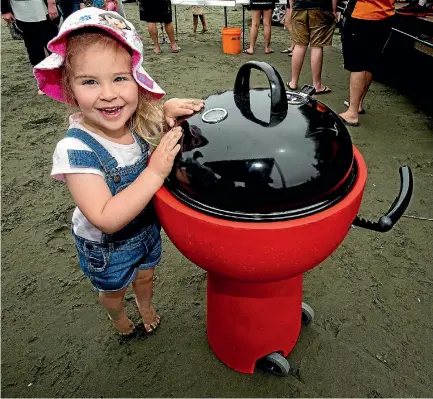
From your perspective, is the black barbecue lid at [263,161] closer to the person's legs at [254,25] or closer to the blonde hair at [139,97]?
the blonde hair at [139,97]

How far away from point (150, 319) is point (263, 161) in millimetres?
1066

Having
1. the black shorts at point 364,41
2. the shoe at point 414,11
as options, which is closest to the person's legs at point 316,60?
the black shorts at point 364,41

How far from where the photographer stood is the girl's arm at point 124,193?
3.43 ft

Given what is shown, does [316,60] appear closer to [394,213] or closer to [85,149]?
[394,213]

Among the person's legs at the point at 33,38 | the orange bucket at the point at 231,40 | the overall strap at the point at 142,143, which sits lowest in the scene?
the orange bucket at the point at 231,40

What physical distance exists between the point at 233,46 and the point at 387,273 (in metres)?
4.55

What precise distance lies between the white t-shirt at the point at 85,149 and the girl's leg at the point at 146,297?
0.32 meters

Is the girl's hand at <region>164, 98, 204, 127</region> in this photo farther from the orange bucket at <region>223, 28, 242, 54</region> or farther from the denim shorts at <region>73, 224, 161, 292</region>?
the orange bucket at <region>223, 28, 242, 54</region>

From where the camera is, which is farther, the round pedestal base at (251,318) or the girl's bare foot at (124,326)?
the girl's bare foot at (124,326)

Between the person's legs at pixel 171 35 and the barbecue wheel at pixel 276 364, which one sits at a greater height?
the barbecue wheel at pixel 276 364

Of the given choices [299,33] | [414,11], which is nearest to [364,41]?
[299,33]

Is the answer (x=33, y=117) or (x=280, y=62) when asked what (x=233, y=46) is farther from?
(x=33, y=117)

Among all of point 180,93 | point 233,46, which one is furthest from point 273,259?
point 233,46

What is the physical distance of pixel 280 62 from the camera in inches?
209
